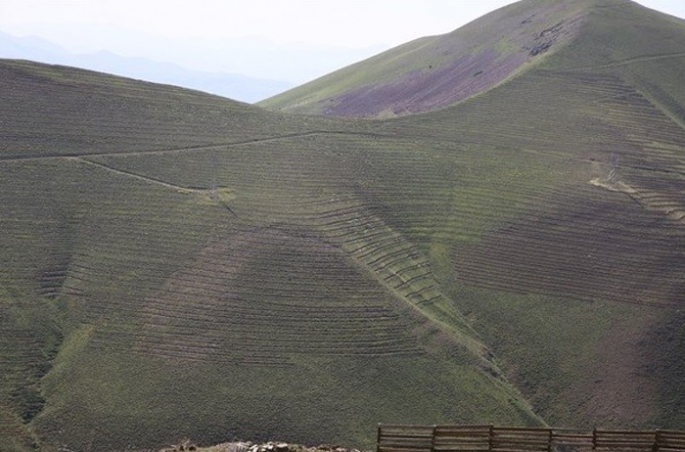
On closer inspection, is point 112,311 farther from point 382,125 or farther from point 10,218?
point 382,125

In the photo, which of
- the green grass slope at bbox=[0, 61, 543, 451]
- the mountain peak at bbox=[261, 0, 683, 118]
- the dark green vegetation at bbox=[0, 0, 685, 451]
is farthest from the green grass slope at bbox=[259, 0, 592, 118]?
the green grass slope at bbox=[0, 61, 543, 451]

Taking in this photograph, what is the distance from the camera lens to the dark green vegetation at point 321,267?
5453 centimetres

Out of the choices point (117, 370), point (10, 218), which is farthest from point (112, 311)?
point (10, 218)

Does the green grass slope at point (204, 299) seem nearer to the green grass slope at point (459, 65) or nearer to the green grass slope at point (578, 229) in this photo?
the green grass slope at point (578, 229)

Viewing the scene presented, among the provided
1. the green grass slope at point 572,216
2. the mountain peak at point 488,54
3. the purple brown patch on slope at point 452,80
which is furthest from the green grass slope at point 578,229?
the purple brown patch on slope at point 452,80

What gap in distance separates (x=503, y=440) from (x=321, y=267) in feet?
113

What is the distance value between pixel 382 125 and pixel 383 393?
168 ft

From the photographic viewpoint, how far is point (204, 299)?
205ft

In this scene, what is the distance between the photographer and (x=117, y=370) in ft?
179

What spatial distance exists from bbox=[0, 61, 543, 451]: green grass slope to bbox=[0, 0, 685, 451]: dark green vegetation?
7.9 inches

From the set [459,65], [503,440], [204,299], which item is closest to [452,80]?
[459,65]

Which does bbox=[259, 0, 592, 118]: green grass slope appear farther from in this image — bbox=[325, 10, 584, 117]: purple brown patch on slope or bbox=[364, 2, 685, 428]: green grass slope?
bbox=[364, 2, 685, 428]: green grass slope

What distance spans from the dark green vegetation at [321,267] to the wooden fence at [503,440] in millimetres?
17709

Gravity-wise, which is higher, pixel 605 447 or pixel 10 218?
pixel 10 218
